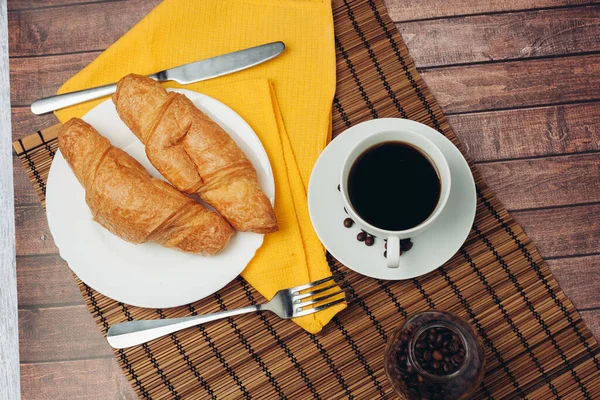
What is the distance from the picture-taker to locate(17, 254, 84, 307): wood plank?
1446 millimetres

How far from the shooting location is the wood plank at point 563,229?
141cm

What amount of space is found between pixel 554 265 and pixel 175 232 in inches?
35.6

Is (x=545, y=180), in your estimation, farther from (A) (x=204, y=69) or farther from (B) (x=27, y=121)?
(B) (x=27, y=121)

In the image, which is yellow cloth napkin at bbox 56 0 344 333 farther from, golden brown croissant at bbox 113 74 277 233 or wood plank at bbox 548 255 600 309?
wood plank at bbox 548 255 600 309

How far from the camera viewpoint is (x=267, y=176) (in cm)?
136

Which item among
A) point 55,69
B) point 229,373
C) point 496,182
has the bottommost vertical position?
point 229,373

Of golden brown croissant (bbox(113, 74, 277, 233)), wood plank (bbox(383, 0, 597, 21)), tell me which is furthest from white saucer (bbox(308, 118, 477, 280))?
wood plank (bbox(383, 0, 597, 21))

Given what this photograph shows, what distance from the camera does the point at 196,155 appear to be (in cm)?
131

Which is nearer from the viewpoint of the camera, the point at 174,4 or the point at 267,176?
the point at 267,176

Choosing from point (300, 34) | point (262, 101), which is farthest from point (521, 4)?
point (262, 101)

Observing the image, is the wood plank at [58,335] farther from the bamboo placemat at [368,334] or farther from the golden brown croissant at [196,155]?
the golden brown croissant at [196,155]

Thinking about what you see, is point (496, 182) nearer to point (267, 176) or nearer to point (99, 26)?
point (267, 176)

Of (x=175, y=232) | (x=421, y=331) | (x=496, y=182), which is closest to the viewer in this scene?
(x=421, y=331)

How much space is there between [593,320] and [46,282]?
1333 millimetres
